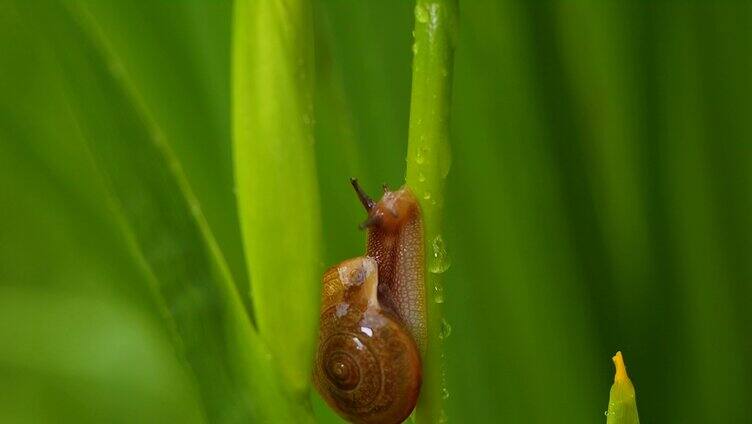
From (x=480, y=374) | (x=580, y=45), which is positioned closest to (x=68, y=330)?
(x=480, y=374)

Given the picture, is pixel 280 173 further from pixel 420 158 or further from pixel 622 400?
pixel 622 400

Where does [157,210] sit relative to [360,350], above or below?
above

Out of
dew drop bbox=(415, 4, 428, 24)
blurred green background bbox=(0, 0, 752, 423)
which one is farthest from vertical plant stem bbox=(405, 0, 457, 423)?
blurred green background bbox=(0, 0, 752, 423)

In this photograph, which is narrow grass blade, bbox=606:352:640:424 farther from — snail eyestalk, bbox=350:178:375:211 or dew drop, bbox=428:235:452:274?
snail eyestalk, bbox=350:178:375:211

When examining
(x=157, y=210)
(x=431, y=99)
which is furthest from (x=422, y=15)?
(x=157, y=210)

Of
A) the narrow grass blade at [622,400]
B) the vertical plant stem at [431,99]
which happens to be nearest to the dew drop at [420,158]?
the vertical plant stem at [431,99]
